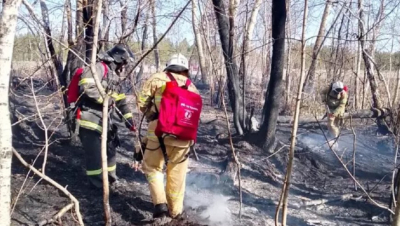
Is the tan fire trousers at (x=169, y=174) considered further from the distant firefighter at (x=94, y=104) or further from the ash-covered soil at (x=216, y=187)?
the distant firefighter at (x=94, y=104)

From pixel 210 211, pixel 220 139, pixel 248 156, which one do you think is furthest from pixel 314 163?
pixel 210 211

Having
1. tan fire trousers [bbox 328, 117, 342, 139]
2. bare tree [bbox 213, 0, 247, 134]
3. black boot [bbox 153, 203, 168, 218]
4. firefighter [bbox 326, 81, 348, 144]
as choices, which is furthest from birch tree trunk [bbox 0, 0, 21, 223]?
tan fire trousers [bbox 328, 117, 342, 139]

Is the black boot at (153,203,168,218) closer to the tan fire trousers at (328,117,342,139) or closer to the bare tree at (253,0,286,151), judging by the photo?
the bare tree at (253,0,286,151)

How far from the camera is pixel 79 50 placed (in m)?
6.83

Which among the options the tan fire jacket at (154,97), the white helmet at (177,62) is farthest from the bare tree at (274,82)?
the tan fire jacket at (154,97)

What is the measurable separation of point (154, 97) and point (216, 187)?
Result: 7.79ft

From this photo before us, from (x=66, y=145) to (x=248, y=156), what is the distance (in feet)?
10.4

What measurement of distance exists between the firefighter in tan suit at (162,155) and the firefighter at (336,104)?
19.9 feet

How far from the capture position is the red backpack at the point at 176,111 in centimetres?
422

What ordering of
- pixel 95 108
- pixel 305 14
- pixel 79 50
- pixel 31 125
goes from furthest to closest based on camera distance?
pixel 31 125 → pixel 79 50 → pixel 95 108 → pixel 305 14

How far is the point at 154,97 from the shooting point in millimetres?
4398

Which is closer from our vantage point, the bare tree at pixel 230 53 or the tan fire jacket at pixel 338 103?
the bare tree at pixel 230 53

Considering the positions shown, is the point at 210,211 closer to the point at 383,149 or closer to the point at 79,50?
the point at 79,50

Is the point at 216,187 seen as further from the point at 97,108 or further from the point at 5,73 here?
the point at 5,73
